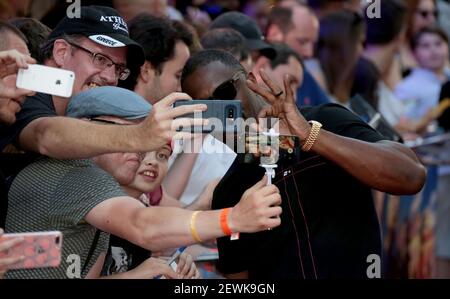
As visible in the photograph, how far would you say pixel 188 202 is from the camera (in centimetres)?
682

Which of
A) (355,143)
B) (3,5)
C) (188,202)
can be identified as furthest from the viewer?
(3,5)

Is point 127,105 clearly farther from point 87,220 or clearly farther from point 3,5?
point 3,5

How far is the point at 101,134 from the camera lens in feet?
14.9

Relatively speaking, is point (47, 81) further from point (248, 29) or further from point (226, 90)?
point (248, 29)

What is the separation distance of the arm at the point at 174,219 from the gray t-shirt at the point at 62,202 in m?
0.08

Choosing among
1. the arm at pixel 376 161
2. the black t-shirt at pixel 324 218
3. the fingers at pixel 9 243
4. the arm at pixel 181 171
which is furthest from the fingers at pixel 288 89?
the arm at pixel 181 171

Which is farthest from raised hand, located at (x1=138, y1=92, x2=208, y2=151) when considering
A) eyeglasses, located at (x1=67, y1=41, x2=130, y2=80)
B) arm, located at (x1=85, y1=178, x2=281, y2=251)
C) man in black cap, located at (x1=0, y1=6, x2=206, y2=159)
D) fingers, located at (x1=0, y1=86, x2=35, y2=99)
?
eyeglasses, located at (x1=67, y1=41, x2=130, y2=80)

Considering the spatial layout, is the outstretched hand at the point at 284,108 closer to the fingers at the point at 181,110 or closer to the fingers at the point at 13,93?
the fingers at the point at 181,110

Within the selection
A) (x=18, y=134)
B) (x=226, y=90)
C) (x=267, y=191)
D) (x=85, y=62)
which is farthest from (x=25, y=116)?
(x=267, y=191)

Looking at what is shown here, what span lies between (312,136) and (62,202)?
104 cm

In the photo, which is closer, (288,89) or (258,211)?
(258,211)

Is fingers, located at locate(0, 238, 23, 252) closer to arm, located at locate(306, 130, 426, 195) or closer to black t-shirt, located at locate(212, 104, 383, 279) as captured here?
arm, located at locate(306, 130, 426, 195)

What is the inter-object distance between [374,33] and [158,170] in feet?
18.9
